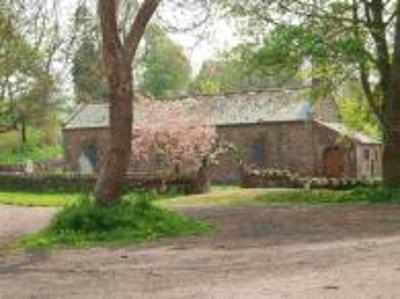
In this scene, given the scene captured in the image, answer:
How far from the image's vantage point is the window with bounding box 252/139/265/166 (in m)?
65.0

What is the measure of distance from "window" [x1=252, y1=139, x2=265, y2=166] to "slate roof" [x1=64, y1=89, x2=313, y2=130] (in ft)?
4.94

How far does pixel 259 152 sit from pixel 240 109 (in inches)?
152

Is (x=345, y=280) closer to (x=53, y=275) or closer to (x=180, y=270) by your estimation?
(x=180, y=270)

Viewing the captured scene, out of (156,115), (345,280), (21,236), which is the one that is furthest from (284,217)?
(156,115)

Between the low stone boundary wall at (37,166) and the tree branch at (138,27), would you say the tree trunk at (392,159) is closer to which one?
the tree branch at (138,27)

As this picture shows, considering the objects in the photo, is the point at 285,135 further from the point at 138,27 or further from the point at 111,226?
the point at 111,226

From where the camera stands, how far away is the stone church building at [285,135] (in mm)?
62625

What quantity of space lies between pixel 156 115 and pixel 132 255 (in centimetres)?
5075

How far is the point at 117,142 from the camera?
22047 mm

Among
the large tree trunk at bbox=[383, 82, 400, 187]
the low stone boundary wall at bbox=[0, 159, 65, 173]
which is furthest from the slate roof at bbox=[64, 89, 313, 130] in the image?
the large tree trunk at bbox=[383, 82, 400, 187]

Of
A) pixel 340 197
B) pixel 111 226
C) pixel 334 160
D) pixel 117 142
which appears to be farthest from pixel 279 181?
pixel 111 226

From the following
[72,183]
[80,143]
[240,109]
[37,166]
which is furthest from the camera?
[37,166]

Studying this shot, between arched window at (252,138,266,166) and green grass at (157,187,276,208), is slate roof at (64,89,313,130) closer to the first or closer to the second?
arched window at (252,138,266,166)

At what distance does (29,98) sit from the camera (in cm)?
5822
